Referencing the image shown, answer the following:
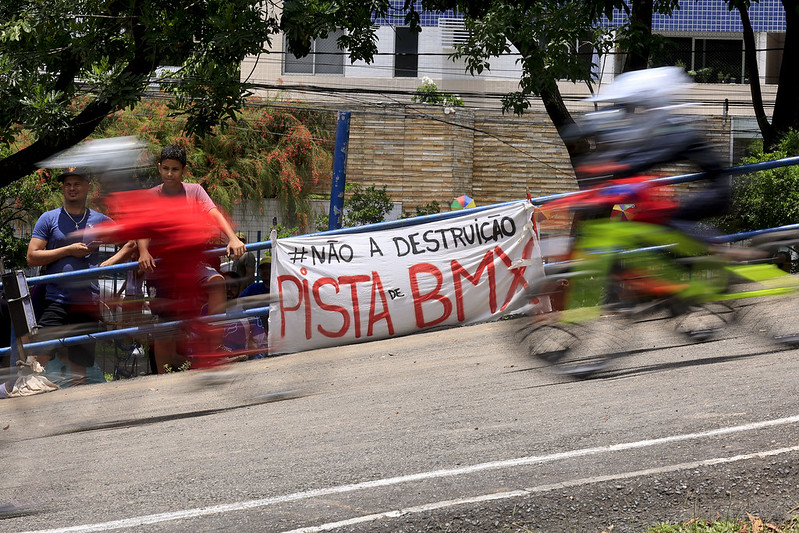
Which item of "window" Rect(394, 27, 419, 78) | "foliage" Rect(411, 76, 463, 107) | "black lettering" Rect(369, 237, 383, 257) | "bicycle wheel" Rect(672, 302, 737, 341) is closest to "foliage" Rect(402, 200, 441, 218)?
"foliage" Rect(411, 76, 463, 107)

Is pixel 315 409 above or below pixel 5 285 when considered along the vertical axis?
below

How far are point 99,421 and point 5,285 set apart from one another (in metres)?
1.77

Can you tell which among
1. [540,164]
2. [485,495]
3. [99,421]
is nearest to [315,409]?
[99,421]

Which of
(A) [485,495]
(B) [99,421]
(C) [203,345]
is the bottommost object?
(B) [99,421]

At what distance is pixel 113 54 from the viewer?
Result: 1160 centimetres

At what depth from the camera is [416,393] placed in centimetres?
776

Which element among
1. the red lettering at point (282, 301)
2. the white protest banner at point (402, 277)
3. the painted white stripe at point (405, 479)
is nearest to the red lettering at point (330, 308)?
the white protest banner at point (402, 277)

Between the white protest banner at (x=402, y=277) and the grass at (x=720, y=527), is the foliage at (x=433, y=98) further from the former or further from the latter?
the grass at (x=720, y=527)

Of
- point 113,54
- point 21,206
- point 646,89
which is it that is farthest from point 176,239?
point 21,206

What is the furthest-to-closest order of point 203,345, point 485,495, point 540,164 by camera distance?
point 540,164, point 203,345, point 485,495

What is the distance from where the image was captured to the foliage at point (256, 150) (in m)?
24.0

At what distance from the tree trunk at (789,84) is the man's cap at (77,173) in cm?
1087

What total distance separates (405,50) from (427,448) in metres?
22.2

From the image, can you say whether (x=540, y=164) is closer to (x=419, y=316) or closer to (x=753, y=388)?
(x=419, y=316)
